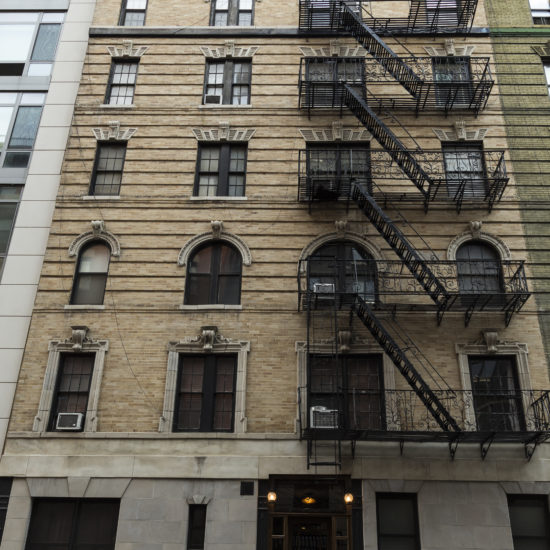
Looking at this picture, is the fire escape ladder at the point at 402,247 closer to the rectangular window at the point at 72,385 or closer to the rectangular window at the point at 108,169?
the rectangular window at the point at 108,169

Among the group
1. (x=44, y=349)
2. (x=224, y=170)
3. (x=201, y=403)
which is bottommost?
(x=201, y=403)

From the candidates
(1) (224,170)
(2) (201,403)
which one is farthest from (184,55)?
Result: (2) (201,403)

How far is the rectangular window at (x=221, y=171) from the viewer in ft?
58.0

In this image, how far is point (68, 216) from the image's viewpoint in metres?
17.2

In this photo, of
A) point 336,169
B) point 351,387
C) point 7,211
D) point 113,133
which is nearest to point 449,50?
point 336,169

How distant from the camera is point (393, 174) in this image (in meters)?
17.4

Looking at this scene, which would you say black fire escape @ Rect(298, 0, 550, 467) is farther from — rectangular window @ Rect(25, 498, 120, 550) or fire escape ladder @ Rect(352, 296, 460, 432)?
rectangular window @ Rect(25, 498, 120, 550)

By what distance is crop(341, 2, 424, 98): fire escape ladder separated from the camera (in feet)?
57.9

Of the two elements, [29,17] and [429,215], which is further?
[29,17]

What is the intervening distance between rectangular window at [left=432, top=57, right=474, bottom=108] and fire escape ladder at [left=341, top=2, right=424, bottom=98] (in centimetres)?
76

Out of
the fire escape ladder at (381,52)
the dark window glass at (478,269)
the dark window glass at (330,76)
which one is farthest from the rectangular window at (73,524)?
the fire escape ladder at (381,52)

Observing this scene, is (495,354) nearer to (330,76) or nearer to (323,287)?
(323,287)

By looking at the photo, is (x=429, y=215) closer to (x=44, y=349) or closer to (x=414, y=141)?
(x=414, y=141)

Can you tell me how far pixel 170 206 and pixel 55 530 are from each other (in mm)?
9172
